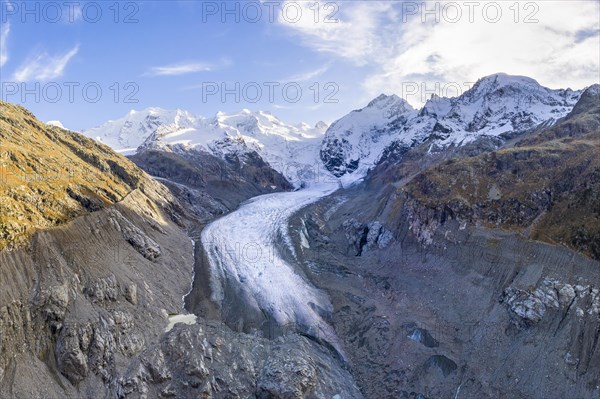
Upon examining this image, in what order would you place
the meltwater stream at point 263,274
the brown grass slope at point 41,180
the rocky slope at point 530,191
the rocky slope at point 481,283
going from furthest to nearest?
the meltwater stream at point 263,274 → the rocky slope at point 530,191 → the brown grass slope at point 41,180 → the rocky slope at point 481,283

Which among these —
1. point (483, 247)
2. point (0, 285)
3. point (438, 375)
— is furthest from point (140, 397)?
point (483, 247)

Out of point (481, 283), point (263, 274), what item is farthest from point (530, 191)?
point (263, 274)

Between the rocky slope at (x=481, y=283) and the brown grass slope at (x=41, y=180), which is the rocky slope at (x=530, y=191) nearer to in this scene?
the rocky slope at (x=481, y=283)

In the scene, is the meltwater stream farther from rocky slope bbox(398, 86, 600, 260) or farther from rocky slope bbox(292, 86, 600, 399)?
rocky slope bbox(398, 86, 600, 260)

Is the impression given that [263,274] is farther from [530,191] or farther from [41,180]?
[530,191]

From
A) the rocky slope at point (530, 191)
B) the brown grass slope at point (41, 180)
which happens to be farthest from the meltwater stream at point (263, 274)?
the rocky slope at point (530, 191)

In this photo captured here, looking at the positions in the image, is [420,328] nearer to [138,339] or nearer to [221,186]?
[138,339]

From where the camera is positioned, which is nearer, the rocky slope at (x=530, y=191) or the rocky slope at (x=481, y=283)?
the rocky slope at (x=481, y=283)
